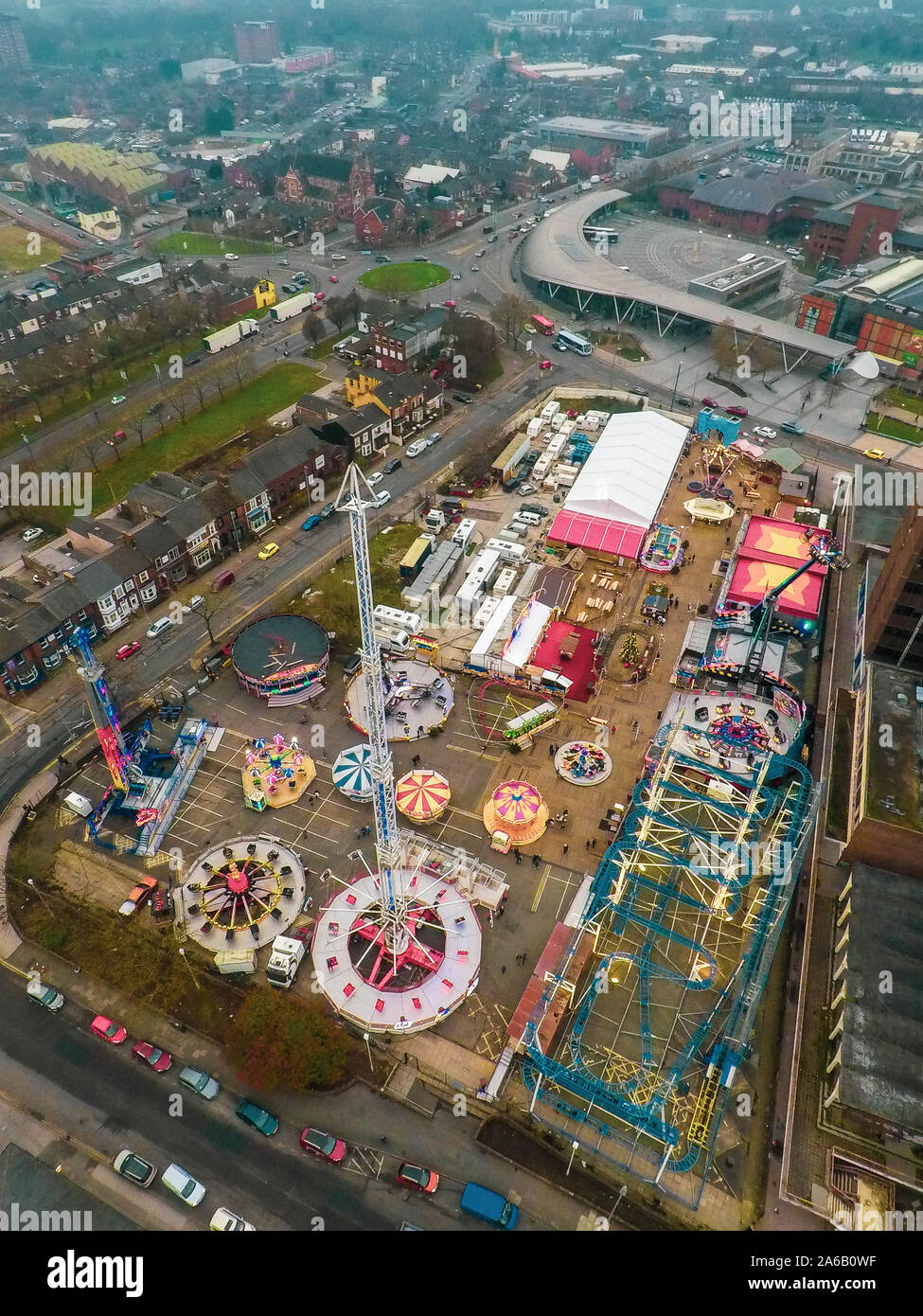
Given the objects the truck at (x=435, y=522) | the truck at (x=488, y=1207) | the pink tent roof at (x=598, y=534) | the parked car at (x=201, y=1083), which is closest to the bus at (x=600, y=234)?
the pink tent roof at (x=598, y=534)

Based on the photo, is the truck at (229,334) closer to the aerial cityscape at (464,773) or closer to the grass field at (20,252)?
the aerial cityscape at (464,773)

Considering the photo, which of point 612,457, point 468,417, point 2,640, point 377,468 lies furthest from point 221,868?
point 468,417

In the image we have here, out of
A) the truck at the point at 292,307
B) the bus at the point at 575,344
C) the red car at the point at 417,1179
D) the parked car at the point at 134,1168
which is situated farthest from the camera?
the truck at the point at 292,307

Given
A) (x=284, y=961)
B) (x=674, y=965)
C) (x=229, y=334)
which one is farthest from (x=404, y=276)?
Answer: (x=674, y=965)

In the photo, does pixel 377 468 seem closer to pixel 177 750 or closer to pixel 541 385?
pixel 541 385

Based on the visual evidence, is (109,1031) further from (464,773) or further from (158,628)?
(158,628)

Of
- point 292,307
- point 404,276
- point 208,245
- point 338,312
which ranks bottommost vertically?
point 338,312
